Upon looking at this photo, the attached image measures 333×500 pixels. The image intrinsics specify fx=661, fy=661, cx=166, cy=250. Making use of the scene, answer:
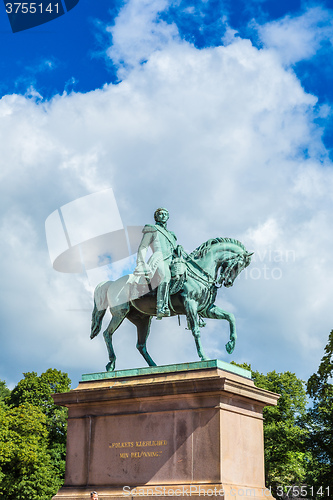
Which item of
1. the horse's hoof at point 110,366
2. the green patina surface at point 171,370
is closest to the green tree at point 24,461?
the horse's hoof at point 110,366

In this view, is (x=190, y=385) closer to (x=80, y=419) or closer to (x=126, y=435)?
Result: (x=126, y=435)

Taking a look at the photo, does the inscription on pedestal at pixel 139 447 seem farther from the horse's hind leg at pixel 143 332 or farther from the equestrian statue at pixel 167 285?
the horse's hind leg at pixel 143 332

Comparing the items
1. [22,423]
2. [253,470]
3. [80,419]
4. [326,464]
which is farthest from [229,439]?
[22,423]

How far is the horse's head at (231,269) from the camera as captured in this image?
1608cm

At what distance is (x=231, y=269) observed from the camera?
53.0ft

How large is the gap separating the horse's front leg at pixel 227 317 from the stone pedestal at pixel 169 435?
3.71ft

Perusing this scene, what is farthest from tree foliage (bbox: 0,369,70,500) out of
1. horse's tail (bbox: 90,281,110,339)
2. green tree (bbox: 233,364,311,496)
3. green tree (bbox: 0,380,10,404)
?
horse's tail (bbox: 90,281,110,339)

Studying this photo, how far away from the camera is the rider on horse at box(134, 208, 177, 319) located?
1515cm

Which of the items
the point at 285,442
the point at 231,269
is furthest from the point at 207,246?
the point at 285,442

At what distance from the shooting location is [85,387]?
14898mm

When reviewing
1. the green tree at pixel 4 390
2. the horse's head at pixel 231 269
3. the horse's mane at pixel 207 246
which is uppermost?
the green tree at pixel 4 390

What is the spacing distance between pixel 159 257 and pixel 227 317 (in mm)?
2141

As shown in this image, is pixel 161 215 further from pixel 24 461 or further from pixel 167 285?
pixel 24 461

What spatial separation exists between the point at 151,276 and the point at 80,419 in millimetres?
3576
